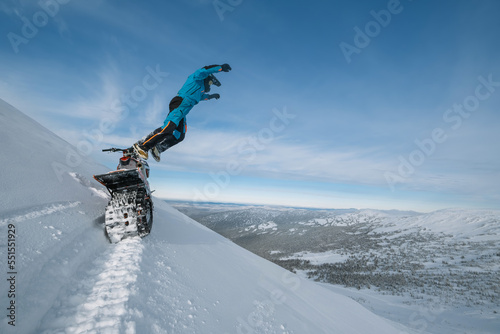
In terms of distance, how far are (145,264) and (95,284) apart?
2.55 ft

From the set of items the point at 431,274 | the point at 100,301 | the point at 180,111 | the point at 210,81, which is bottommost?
the point at 431,274

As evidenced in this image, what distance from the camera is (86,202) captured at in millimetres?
4762

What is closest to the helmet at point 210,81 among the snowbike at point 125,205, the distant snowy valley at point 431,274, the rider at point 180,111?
the rider at point 180,111

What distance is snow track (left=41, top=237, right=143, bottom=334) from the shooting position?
6.88 feet

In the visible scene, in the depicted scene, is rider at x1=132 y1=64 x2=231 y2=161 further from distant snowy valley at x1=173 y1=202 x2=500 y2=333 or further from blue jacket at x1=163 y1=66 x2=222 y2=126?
distant snowy valley at x1=173 y1=202 x2=500 y2=333

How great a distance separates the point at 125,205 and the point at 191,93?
129 inches

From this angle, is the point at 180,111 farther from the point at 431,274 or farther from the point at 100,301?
the point at 431,274

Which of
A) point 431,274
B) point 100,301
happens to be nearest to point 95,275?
point 100,301

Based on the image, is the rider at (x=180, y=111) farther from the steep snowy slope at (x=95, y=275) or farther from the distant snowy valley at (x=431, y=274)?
the distant snowy valley at (x=431, y=274)

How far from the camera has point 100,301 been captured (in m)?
2.45

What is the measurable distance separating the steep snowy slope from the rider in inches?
71.3

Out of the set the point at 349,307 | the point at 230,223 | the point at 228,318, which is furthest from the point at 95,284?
the point at 230,223

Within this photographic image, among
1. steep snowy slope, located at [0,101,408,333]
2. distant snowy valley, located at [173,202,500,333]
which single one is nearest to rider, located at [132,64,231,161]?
steep snowy slope, located at [0,101,408,333]

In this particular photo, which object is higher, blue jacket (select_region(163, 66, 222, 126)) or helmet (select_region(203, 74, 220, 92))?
helmet (select_region(203, 74, 220, 92))
